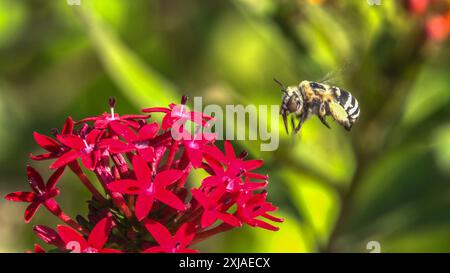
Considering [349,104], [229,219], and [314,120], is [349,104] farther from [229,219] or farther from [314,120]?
[314,120]

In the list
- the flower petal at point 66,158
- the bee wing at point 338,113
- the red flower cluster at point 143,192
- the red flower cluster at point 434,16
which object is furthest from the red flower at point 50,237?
the red flower cluster at point 434,16

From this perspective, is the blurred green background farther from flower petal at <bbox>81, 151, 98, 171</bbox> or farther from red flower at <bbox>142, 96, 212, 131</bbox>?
flower petal at <bbox>81, 151, 98, 171</bbox>

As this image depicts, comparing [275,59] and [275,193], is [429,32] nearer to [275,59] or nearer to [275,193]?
[275,193]

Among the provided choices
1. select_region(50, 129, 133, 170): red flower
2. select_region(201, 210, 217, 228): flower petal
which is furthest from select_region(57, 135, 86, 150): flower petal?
select_region(201, 210, 217, 228): flower petal

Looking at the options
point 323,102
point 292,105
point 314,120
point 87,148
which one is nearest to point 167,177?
point 87,148

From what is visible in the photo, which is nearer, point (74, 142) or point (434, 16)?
point (74, 142)

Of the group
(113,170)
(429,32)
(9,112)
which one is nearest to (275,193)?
(429,32)
